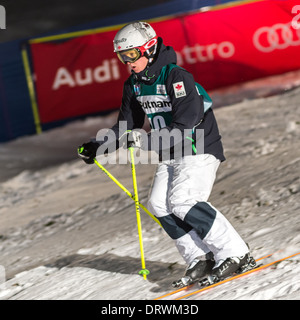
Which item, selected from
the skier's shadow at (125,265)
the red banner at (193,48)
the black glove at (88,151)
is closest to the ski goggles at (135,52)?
the black glove at (88,151)

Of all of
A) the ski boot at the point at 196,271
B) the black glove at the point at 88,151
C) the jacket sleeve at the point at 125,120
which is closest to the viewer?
the ski boot at the point at 196,271

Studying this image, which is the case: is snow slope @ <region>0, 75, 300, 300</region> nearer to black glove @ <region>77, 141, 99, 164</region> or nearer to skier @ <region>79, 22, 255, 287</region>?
skier @ <region>79, 22, 255, 287</region>

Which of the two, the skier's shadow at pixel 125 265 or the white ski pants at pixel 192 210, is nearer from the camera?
the white ski pants at pixel 192 210

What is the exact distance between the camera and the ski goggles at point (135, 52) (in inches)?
189

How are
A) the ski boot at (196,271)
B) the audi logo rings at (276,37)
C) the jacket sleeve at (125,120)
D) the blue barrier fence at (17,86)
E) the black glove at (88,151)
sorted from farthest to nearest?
the blue barrier fence at (17,86)
the audi logo rings at (276,37)
the jacket sleeve at (125,120)
the black glove at (88,151)
the ski boot at (196,271)

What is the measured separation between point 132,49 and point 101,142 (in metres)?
0.79

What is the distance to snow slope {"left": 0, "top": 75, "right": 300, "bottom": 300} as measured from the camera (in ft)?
16.8

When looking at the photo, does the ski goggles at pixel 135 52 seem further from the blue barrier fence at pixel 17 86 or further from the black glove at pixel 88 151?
the blue barrier fence at pixel 17 86

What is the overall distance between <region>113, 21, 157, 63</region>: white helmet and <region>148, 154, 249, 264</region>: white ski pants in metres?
0.82

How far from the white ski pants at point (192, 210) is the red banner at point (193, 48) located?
8177 millimetres

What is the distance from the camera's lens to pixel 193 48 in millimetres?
12906

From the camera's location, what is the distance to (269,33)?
42.2 ft

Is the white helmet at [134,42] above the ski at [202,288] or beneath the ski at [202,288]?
above

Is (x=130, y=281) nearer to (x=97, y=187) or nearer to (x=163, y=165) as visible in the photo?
(x=163, y=165)
